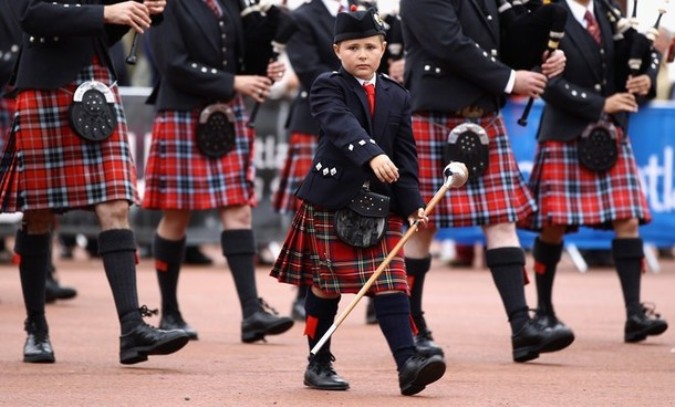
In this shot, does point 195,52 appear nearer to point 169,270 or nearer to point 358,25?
point 169,270

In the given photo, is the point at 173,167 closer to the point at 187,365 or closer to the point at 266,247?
the point at 187,365

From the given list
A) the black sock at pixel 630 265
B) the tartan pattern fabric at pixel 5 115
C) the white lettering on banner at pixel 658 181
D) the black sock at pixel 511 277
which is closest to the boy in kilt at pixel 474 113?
the black sock at pixel 511 277

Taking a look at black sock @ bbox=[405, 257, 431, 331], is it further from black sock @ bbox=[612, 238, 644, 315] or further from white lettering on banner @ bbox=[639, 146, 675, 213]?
white lettering on banner @ bbox=[639, 146, 675, 213]

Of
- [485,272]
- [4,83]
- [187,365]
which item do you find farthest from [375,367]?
[485,272]

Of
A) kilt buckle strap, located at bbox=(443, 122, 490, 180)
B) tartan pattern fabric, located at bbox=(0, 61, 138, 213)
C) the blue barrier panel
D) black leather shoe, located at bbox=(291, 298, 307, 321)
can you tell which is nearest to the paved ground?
black leather shoe, located at bbox=(291, 298, 307, 321)

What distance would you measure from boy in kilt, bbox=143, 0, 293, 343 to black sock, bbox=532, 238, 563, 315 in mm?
1300

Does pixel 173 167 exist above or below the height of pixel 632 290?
above

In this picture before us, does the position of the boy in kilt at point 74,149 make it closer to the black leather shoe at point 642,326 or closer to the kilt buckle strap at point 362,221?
the kilt buckle strap at point 362,221

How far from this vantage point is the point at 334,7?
824 cm

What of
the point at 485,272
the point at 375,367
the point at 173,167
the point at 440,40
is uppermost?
the point at 440,40

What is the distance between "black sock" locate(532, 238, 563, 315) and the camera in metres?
7.53

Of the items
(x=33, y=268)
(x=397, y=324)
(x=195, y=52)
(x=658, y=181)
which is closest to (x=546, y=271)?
(x=195, y=52)

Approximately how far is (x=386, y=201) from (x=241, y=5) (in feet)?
7.44

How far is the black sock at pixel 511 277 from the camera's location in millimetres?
6465
